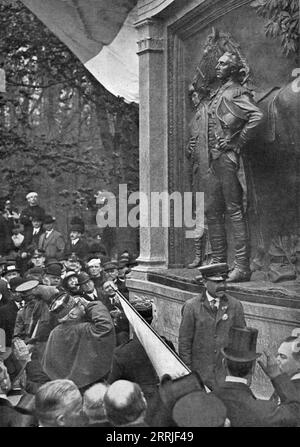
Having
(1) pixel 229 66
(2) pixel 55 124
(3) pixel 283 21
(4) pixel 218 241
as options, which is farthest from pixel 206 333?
(3) pixel 283 21

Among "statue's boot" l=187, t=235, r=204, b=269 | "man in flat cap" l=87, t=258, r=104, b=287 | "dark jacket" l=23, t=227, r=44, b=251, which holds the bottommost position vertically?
"man in flat cap" l=87, t=258, r=104, b=287

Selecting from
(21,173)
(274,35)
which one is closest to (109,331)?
(21,173)

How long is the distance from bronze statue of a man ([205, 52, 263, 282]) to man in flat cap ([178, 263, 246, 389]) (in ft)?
0.77

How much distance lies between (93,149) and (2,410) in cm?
285

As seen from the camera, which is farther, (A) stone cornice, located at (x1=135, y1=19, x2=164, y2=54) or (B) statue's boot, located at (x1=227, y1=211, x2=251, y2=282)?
(A) stone cornice, located at (x1=135, y1=19, x2=164, y2=54)

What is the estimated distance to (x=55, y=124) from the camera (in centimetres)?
828

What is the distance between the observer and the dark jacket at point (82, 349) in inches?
302

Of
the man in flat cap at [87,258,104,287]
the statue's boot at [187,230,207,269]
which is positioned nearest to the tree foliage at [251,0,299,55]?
the statue's boot at [187,230,207,269]

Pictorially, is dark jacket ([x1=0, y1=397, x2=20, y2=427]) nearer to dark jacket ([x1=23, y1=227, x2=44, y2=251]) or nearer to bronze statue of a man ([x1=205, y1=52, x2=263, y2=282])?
dark jacket ([x1=23, y1=227, x2=44, y2=251])

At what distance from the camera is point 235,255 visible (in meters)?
7.68

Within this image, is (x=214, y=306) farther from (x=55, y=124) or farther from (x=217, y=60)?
(x=55, y=124)

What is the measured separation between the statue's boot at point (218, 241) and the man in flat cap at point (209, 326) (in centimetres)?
18

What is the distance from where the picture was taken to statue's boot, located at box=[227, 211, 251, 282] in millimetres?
7555
